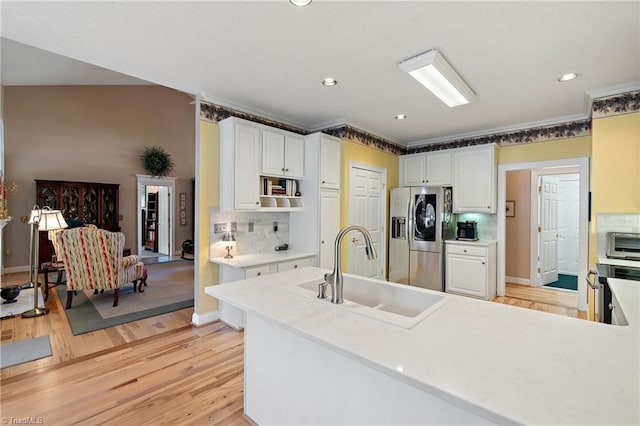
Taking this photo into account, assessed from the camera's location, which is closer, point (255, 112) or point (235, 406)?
point (235, 406)

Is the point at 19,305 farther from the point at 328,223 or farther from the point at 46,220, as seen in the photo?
the point at 328,223

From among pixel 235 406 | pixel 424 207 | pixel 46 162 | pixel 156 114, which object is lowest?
pixel 235 406

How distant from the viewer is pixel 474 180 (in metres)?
4.48

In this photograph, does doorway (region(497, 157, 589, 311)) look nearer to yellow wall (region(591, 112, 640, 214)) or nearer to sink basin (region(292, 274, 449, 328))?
yellow wall (region(591, 112, 640, 214))

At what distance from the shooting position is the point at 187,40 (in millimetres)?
2152

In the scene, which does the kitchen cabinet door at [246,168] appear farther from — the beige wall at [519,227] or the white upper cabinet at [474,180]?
the beige wall at [519,227]

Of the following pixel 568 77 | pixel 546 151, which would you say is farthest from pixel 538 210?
pixel 568 77

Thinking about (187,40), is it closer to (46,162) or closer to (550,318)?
(550,318)

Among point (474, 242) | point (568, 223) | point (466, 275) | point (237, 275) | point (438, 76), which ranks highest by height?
point (438, 76)

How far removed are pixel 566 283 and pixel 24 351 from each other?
768 centimetres

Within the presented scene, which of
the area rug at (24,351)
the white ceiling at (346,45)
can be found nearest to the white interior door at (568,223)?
the white ceiling at (346,45)

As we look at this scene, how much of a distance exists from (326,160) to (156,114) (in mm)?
5875

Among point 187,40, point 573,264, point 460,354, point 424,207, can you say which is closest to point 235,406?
point 460,354

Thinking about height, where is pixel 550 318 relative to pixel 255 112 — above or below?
below
